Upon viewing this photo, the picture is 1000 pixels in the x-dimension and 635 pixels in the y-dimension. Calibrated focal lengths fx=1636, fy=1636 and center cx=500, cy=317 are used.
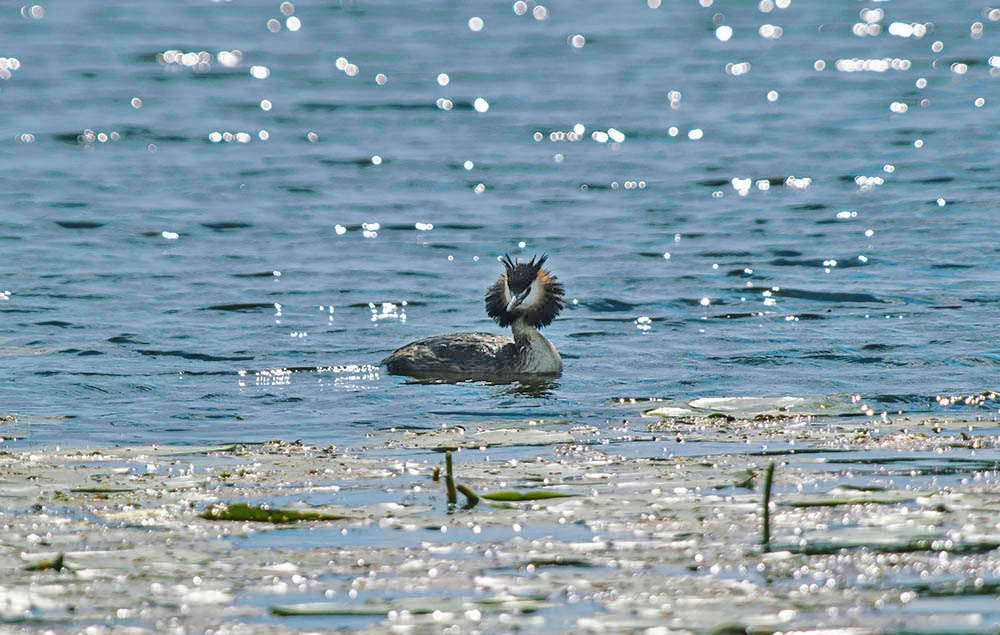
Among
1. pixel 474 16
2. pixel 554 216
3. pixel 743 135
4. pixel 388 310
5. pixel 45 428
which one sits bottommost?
pixel 45 428

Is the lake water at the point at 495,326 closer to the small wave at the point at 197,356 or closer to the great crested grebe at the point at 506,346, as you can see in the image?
the small wave at the point at 197,356

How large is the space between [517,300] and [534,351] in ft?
1.75

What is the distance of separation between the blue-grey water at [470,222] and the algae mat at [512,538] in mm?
1697

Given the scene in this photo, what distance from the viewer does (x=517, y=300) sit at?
1491 centimetres

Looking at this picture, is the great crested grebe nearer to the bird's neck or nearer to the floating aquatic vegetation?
the bird's neck

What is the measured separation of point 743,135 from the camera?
29.8 meters

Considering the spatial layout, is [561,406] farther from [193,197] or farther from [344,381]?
[193,197]

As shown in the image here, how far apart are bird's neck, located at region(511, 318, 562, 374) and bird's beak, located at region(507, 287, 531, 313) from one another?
0.16 meters

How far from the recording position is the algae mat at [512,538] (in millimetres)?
7152

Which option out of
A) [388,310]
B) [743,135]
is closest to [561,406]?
[388,310]

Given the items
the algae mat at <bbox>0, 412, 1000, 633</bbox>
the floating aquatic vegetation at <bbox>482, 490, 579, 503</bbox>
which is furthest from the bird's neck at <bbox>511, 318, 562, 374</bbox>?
the floating aquatic vegetation at <bbox>482, 490, 579, 503</bbox>

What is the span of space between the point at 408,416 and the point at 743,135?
18352mm

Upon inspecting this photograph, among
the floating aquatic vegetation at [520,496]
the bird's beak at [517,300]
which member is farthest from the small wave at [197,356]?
the floating aquatic vegetation at [520,496]

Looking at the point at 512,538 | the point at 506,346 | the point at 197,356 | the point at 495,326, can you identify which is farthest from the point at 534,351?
the point at 512,538
